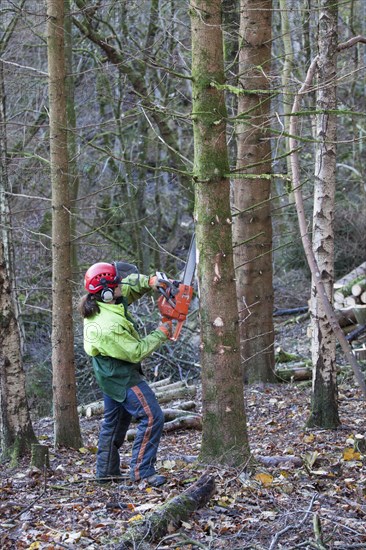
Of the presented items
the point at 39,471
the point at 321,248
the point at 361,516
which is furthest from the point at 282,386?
the point at 361,516

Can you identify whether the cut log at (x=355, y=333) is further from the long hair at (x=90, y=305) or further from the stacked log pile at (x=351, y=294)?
the long hair at (x=90, y=305)

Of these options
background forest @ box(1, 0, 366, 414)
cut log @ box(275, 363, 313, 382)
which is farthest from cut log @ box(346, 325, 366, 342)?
background forest @ box(1, 0, 366, 414)

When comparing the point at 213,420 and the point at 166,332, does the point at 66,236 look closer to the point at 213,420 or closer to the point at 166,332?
the point at 166,332

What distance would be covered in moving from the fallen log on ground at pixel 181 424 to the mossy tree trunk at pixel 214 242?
3.19 meters

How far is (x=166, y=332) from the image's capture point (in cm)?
630

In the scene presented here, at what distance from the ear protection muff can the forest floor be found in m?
1.59

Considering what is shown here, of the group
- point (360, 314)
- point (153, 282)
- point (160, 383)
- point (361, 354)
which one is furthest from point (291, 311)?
point (153, 282)

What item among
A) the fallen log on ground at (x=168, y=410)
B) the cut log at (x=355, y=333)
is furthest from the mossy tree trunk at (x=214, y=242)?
the cut log at (x=355, y=333)

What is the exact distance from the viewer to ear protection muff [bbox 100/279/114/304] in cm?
623

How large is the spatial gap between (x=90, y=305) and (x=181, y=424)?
143 inches

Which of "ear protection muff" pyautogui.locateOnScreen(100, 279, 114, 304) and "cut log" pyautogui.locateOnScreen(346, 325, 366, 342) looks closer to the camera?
"ear protection muff" pyautogui.locateOnScreen(100, 279, 114, 304)

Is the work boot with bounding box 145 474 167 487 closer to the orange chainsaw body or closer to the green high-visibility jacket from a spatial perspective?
the green high-visibility jacket

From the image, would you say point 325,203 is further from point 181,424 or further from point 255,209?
point 181,424

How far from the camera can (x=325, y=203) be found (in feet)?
25.6
